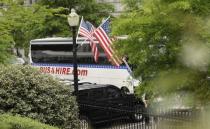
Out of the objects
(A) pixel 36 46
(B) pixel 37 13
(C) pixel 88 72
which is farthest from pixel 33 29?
(B) pixel 37 13

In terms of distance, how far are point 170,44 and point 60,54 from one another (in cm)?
2132

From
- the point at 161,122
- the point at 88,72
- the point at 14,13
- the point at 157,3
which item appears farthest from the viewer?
the point at 88,72

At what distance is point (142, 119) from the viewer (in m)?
15.1

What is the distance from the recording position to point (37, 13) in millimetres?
25656

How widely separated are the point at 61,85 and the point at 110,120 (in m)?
2.38

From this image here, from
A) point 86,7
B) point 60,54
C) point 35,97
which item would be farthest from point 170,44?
point 86,7

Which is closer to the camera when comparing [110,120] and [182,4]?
[182,4]

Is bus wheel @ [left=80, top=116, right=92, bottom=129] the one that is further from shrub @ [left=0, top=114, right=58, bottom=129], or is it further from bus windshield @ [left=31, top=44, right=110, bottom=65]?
bus windshield @ [left=31, top=44, right=110, bottom=65]

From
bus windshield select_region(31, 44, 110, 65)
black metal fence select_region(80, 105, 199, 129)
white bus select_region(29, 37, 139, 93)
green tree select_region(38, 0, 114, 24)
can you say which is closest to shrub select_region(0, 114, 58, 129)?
black metal fence select_region(80, 105, 199, 129)

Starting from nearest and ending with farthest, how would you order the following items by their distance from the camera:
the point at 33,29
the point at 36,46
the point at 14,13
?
the point at 14,13, the point at 36,46, the point at 33,29

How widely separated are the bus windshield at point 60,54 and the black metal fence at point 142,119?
11982 millimetres

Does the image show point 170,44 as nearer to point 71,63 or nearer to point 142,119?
point 142,119

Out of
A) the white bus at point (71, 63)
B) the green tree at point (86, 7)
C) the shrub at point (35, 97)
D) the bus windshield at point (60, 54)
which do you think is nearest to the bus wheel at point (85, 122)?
the shrub at point (35, 97)

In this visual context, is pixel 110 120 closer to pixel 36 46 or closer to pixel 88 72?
pixel 88 72
